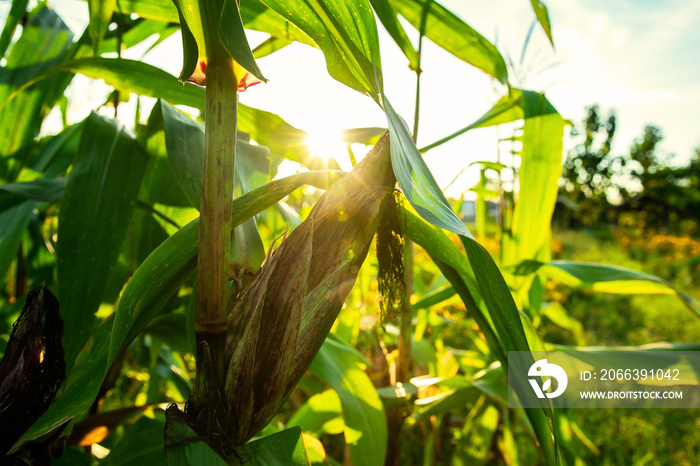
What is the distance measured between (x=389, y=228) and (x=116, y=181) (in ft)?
0.93

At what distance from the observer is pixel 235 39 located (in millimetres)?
214

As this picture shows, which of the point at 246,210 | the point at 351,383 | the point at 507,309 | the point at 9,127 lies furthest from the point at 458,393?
the point at 9,127

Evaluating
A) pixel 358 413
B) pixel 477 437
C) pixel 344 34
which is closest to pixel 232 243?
pixel 344 34

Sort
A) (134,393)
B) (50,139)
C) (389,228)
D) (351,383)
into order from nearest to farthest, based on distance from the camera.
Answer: (389,228), (351,383), (50,139), (134,393)

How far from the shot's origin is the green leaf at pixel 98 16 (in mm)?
382

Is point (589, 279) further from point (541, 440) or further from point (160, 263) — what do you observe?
point (160, 263)

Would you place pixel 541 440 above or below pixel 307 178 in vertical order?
below

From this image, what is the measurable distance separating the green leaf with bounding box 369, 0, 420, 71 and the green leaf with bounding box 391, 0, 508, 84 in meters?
0.03

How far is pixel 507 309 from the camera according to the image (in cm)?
29

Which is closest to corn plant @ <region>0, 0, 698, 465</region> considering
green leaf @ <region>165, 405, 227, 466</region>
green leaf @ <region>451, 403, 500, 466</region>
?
green leaf @ <region>165, 405, 227, 466</region>

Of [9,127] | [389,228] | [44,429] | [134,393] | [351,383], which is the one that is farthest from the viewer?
[134,393]

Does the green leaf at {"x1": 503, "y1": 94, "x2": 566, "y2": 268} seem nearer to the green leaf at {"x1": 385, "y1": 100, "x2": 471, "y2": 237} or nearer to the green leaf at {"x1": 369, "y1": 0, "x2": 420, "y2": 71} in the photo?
the green leaf at {"x1": 369, "y1": 0, "x2": 420, "y2": 71}

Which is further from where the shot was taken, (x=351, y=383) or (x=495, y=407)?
(x=495, y=407)

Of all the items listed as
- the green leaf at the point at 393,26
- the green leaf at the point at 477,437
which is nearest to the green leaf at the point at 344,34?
the green leaf at the point at 393,26
